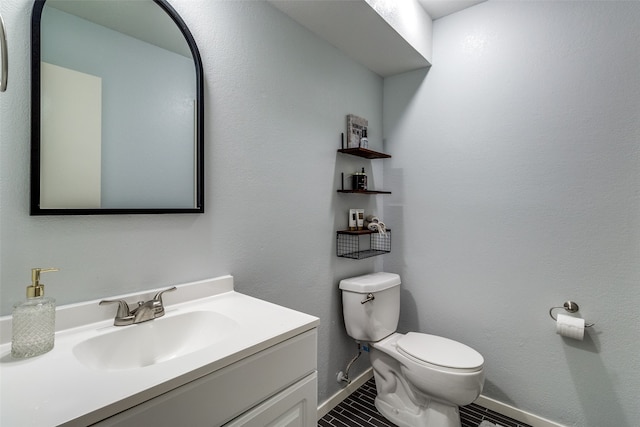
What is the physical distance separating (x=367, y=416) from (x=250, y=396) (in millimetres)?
1238

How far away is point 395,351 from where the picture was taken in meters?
1.63

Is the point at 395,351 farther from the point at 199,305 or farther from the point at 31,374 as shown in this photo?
the point at 31,374

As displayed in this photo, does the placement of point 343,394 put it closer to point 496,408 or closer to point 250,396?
point 496,408

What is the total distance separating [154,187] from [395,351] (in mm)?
1423

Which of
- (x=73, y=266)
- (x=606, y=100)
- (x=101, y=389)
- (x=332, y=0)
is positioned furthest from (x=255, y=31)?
(x=606, y=100)

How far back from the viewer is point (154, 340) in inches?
37.5

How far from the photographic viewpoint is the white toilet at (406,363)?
140 centimetres

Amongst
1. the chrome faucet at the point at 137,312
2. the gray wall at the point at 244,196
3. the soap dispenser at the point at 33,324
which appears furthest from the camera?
the chrome faucet at the point at 137,312

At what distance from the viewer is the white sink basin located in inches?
32.8

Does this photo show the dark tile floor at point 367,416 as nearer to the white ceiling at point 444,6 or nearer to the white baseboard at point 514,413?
the white baseboard at point 514,413

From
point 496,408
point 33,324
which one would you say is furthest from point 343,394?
point 33,324

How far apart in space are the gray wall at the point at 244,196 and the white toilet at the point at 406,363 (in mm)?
173

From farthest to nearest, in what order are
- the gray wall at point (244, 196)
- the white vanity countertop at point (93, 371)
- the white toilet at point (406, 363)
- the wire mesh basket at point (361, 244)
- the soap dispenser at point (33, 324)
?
the wire mesh basket at point (361, 244), the white toilet at point (406, 363), the gray wall at point (244, 196), the soap dispenser at point (33, 324), the white vanity countertop at point (93, 371)

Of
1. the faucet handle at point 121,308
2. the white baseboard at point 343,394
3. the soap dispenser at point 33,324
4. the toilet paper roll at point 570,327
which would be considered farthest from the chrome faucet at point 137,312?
the toilet paper roll at point 570,327
